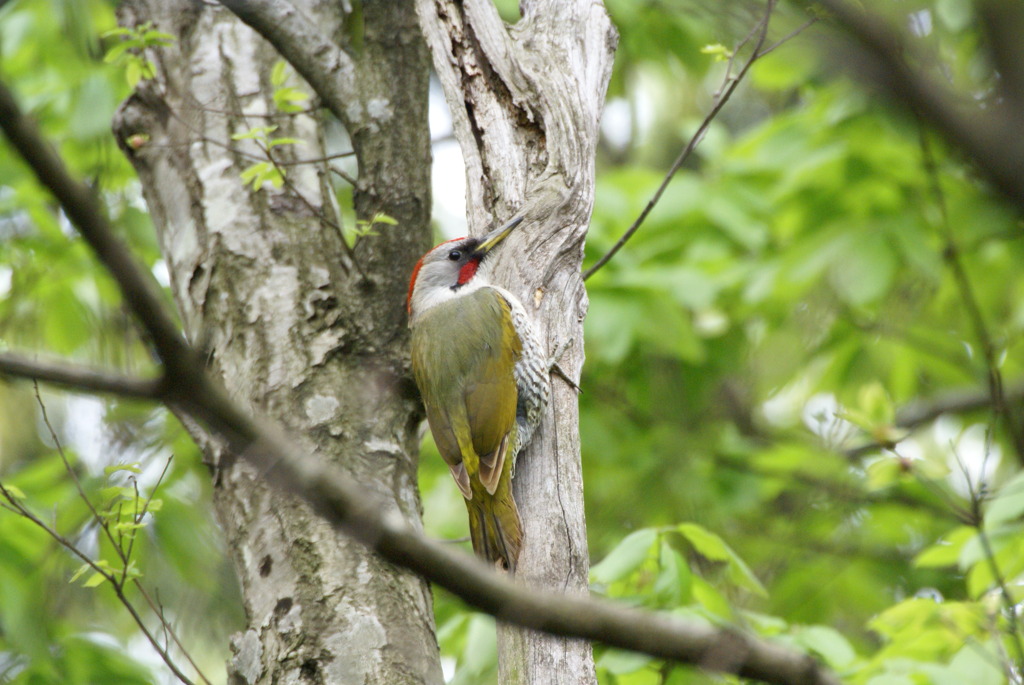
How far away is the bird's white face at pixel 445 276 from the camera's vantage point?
4.14 m

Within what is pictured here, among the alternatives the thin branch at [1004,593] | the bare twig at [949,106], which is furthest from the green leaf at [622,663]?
the bare twig at [949,106]

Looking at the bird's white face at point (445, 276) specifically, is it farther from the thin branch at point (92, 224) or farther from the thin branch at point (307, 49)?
the thin branch at point (92, 224)

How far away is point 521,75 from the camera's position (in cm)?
319

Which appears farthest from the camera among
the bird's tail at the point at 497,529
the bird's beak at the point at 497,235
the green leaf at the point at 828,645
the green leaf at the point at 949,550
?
the green leaf at the point at 949,550

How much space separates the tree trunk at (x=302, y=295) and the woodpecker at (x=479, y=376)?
144 mm

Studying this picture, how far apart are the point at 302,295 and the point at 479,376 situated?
79cm

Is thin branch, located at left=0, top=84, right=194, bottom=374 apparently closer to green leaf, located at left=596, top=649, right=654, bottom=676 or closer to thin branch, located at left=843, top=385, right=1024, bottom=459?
green leaf, located at left=596, top=649, right=654, bottom=676

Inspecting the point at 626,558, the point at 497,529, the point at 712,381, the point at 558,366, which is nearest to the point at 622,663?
the point at 626,558

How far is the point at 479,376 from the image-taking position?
3818 millimetres

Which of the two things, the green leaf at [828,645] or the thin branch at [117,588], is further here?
the green leaf at [828,645]

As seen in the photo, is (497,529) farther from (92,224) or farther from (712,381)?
(712,381)

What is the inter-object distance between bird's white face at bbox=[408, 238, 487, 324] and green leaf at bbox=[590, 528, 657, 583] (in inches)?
→ 51.0

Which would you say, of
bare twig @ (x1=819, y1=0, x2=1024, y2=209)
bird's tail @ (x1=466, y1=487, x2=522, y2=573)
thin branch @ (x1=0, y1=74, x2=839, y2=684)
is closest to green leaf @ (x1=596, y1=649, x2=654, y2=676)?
bird's tail @ (x1=466, y1=487, x2=522, y2=573)

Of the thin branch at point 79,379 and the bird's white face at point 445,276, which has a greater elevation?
the bird's white face at point 445,276
